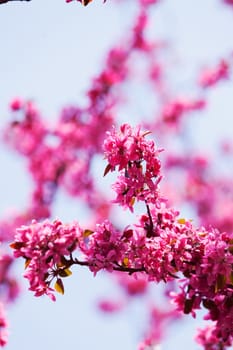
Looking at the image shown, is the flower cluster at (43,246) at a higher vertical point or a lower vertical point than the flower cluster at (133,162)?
lower

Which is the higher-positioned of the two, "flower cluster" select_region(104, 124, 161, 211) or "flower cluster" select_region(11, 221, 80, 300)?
"flower cluster" select_region(104, 124, 161, 211)

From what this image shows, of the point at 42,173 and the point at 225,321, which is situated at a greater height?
the point at 42,173

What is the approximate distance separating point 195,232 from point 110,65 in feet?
19.5

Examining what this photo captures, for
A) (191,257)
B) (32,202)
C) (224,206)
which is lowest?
(191,257)

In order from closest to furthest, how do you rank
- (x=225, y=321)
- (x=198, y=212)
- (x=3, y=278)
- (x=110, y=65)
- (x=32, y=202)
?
(x=225, y=321), (x=3, y=278), (x=32, y=202), (x=110, y=65), (x=198, y=212)

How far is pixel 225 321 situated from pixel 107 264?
871mm

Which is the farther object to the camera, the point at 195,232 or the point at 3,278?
the point at 3,278

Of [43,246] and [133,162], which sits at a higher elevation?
[133,162]

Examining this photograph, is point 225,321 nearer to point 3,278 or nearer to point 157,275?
point 157,275

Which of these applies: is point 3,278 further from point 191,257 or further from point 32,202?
point 191,257

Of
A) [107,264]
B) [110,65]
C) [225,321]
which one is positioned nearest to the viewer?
[107,264]

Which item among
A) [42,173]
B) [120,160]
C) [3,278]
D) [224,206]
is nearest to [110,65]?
[42,173]

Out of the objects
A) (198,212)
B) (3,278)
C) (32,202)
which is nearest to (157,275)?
(3,278)

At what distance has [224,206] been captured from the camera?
38.7 feet
